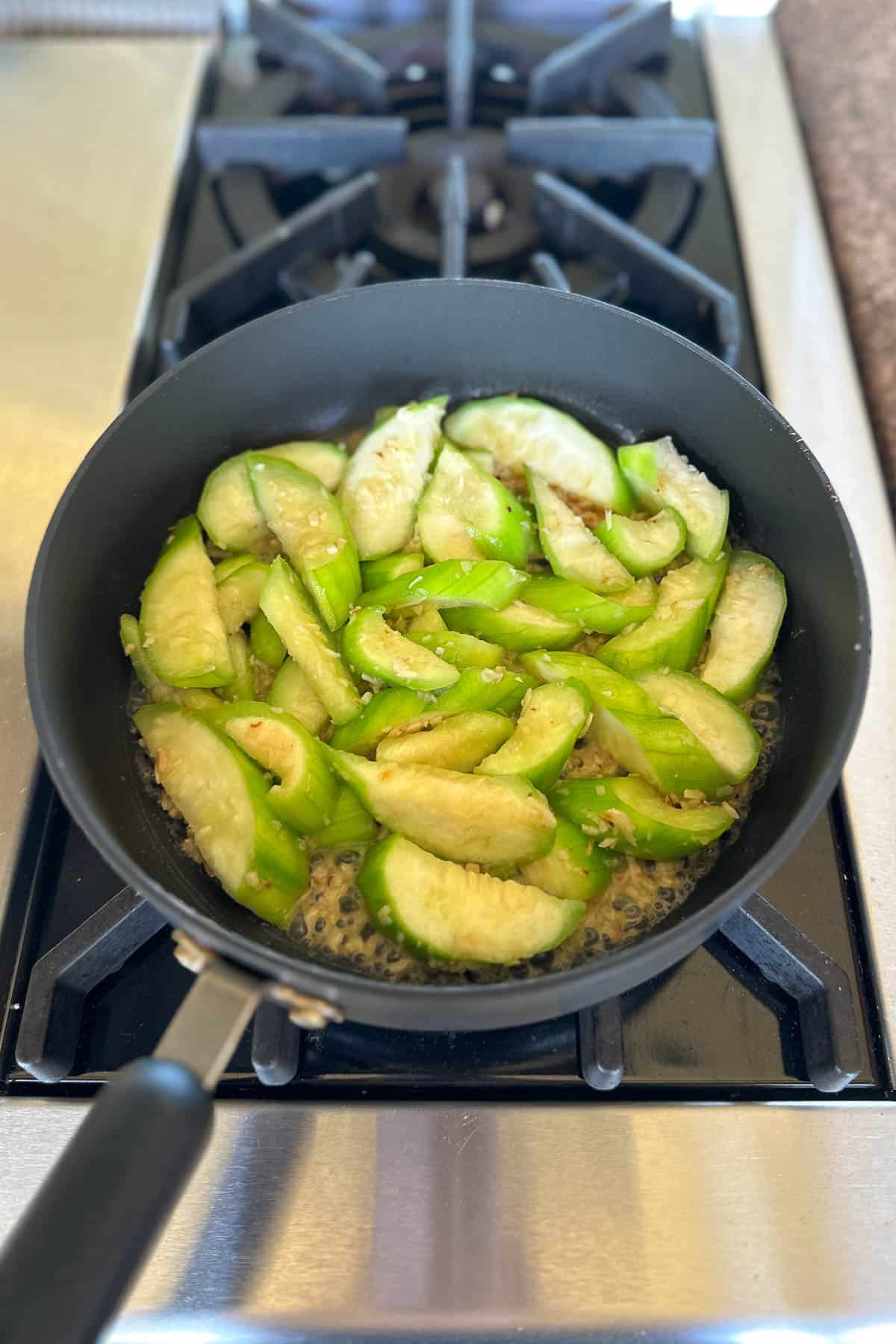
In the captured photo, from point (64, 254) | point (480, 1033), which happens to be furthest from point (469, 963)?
point (64, 254)

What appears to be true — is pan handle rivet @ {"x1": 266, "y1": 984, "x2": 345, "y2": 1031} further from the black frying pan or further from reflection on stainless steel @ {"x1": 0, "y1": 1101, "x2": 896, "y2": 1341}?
reflection on stainless steel @ {"x1": 0, "y1": 1101, "x2": 896, "y2": 1341}

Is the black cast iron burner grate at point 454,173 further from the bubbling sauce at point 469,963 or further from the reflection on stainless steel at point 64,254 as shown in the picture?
the bubbling sauce at point 469,963

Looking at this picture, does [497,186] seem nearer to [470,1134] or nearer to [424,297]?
[424,297]

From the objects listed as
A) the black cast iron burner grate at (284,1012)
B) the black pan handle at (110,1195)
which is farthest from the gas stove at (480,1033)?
the black pan handle at (110,1195)

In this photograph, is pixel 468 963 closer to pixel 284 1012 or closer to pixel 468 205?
pixel 284 1012

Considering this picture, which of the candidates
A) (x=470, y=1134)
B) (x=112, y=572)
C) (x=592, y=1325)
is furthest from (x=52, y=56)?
(x=592, y=1325)

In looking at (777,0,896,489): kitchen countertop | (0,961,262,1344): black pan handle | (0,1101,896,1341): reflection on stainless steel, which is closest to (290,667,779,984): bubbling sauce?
(0,1101,896,1341): reflection on stainless steel

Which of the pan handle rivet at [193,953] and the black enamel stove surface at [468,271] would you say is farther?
the black enamel stove surface at [468,271]

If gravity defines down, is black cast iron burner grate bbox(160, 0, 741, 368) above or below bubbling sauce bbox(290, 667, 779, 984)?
above
